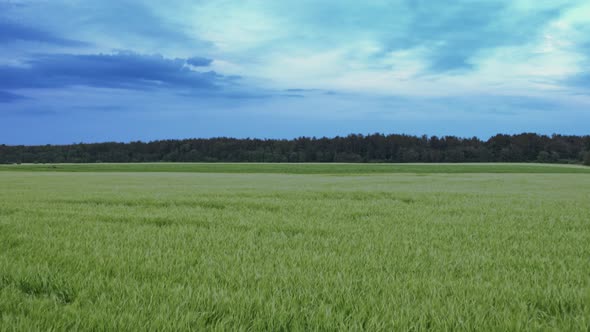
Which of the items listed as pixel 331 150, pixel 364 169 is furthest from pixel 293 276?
pixel 331 150

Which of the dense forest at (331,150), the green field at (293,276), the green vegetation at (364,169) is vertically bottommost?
the green vegetation at (364,169)

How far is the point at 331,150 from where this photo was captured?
110062 millimetres

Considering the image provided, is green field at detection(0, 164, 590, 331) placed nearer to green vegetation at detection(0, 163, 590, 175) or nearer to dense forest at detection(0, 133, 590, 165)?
green vegetation at detection(0, 163, 590, 175)

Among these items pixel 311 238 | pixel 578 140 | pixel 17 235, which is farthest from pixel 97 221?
pixel 578 140

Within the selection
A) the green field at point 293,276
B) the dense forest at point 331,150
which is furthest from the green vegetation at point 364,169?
the green field at point 293,276

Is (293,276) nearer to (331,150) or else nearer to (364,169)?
(364,169)

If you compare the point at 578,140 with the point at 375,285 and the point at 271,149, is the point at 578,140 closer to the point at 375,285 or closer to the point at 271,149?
the point at 271,149

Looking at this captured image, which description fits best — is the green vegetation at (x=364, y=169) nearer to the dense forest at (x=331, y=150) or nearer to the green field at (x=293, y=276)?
the dense forest at (x=331, y=150)

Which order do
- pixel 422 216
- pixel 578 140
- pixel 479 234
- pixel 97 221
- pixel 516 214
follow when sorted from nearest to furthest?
pixel 479 234, pixel 97 221, pixel 422 216, pixel 516 214, pixel 578 140

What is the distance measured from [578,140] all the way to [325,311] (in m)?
122

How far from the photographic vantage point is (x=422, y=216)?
8.92 metres

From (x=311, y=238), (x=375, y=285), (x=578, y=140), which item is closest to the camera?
(x=375, y=285)

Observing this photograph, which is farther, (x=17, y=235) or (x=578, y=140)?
(x=578, y=140)

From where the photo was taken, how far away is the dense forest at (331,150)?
4023 inches
